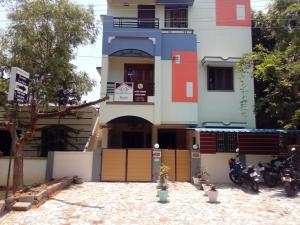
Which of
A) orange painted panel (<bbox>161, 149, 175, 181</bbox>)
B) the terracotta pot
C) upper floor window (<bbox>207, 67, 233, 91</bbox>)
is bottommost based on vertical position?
the terracotta pot

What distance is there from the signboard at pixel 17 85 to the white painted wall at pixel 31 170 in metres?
6.28

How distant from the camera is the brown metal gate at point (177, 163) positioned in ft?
51.0

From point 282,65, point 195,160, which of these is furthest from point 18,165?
A: point 282,65

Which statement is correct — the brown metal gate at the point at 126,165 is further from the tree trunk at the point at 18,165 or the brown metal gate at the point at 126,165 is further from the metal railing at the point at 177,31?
the metal railing at the point at 177,31

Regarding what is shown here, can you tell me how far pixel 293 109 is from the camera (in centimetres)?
1476

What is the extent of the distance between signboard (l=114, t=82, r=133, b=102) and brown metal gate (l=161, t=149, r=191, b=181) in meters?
3.26

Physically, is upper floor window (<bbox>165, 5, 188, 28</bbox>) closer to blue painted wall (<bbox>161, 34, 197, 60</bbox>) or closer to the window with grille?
blue painted wall (<bbox>161, 34, 197, 60</bbox>)

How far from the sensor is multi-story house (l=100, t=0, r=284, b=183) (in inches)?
659

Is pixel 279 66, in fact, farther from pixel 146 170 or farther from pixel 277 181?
pixel 146 170

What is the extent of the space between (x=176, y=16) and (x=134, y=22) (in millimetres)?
2416

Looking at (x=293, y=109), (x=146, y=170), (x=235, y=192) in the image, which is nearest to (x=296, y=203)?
(x=235, y=192)

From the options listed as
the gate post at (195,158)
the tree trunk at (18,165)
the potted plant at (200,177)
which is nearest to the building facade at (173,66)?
the gate post at (195,158)

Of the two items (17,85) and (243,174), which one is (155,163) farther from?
(17,85)

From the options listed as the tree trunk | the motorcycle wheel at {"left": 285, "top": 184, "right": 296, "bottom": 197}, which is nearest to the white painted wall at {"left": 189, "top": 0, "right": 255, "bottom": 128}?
the motorcycle wheel at {"left": 285, "top": 184, "right": 296, "bottom": 197}
